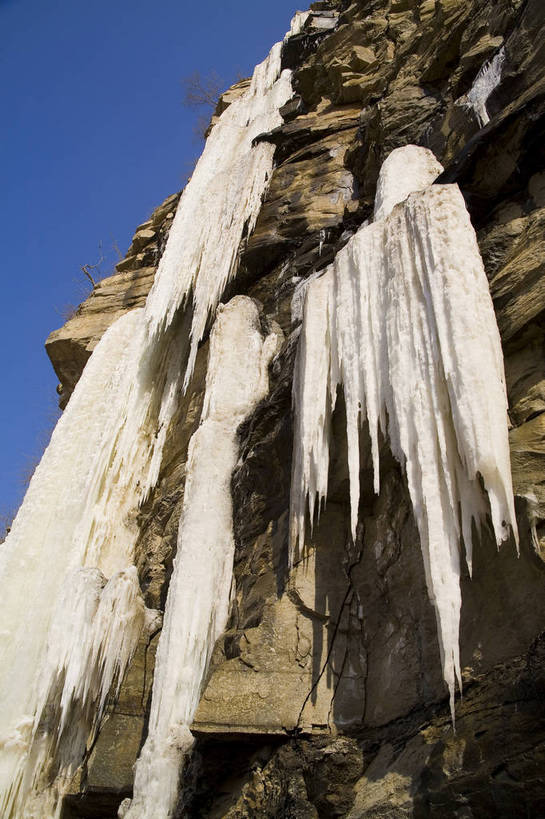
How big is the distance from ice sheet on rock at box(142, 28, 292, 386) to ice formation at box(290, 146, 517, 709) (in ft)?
11.2

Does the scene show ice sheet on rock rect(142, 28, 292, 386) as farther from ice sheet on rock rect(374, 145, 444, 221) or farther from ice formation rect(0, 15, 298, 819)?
ice sheet on rock rect(374, 145, 444, 221)

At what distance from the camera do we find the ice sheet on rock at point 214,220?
8703 mm

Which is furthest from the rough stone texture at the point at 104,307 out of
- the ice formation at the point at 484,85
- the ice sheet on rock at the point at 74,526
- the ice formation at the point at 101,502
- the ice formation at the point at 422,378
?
the ice formation at the point at 422,378

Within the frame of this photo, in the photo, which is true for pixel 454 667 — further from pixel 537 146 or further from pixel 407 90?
pixel 407 90

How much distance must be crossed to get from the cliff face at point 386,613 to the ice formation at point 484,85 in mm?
37

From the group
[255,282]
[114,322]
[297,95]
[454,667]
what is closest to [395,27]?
[297,95]

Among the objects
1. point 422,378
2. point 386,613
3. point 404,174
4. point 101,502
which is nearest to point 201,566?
point 386,613

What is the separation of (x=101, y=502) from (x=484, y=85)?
223 inches

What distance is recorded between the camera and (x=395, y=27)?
9922 mm

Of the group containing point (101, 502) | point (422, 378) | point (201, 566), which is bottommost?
point (201, 566)

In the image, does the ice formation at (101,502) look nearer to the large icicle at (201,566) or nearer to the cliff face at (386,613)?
the large icicle at (201,566)

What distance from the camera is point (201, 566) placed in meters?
5.46

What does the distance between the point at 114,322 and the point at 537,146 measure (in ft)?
25.0

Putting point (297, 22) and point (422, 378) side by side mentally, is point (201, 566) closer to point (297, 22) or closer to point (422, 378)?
point (422, 378)
